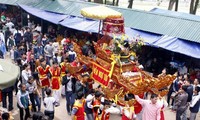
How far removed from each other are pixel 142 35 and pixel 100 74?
4.08 meters

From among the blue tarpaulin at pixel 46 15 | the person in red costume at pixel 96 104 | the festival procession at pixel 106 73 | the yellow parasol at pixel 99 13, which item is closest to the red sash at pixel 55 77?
the festival procession at pixel 106 73

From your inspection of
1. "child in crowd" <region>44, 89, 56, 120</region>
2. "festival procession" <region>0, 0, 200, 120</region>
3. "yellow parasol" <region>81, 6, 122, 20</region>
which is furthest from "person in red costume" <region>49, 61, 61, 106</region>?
"yellow parasol" <region>81, 6, 122, 20</region>

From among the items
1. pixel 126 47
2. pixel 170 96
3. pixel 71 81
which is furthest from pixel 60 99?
pixel 170 96

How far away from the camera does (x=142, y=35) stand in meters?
13.7

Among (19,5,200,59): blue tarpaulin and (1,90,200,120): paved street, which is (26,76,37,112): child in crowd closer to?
(1,90,200,120): paved street

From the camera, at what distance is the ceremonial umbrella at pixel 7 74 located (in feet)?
20.6

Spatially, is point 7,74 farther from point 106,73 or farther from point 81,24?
point 81,24

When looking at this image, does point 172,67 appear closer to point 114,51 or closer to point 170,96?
point 170,96

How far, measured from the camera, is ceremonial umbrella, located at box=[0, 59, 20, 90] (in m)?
6.27

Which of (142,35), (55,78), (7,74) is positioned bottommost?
(55,78)

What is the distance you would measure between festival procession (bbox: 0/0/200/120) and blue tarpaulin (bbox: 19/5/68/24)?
0.06m

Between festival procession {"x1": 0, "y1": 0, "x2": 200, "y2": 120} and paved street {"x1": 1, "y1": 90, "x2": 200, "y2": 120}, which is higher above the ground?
festival procession {"x1": 0, "y1": 0, "x2": 200, "y2": 120}

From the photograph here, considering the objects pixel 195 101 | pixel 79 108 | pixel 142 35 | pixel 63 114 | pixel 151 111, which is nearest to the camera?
pixel 151 111

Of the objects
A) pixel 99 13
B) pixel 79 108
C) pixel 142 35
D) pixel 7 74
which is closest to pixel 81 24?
pixel 142 35
